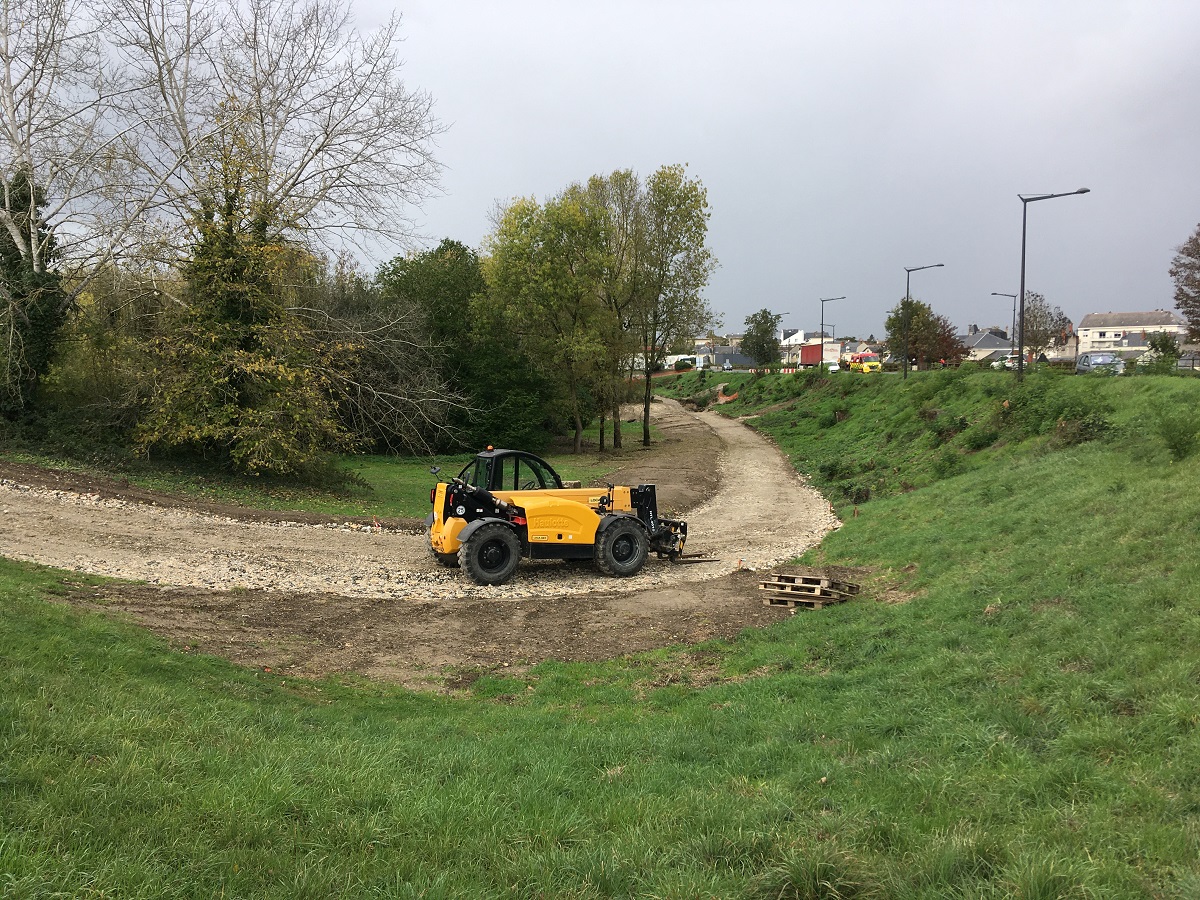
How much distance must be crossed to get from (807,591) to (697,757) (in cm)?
643

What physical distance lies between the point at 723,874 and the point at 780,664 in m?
5.41

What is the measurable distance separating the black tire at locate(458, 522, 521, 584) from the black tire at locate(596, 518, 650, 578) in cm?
159

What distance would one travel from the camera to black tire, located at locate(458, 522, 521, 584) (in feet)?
43.2

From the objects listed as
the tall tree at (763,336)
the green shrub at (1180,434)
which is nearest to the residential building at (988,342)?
the tall tree at (763,336)

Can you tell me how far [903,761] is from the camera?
561 cm

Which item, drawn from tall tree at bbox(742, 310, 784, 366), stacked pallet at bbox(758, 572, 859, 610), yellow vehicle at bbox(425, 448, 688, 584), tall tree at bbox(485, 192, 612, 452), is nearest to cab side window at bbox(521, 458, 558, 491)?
yellow vehicle at bbox(425, 448, 688, 584)

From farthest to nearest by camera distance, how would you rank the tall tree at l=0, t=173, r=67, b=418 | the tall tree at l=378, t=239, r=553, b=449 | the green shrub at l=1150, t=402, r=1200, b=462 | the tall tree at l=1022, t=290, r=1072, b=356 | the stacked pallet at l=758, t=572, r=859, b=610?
1. the tall tree at l=1022, t=290, r=1072, b=356
2. the tall tree at l=378, t=239, r=553, b=449
3. the tall tree at l=0, t=173, r=67, b=418
4. the green shrub at l=1150, t=402, r=1200, b=462
5. the stacked pallet at l=758, t=572, r=859, b=610

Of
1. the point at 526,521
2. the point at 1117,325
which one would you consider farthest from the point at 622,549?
the point at 1117,325

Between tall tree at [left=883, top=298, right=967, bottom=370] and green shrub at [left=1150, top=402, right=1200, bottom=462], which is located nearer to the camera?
green shrub at [left=1150, top=402, right=1200, bottom=462]

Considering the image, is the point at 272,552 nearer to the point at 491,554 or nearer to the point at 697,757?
the point at 491,554

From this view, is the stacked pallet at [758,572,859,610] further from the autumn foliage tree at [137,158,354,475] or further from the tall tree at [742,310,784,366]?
the tall tree at [742,310,784,366]

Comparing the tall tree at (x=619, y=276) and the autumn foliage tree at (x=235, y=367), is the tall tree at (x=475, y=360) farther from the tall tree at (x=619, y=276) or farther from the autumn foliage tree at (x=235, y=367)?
the autumn foliage tree at (x=235, y=367)

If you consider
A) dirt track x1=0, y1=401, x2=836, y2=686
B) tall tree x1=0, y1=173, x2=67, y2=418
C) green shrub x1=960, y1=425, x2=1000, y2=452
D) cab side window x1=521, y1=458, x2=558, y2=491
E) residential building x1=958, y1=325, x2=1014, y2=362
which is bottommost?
dirt track x1=0, y1=401, x2=836, y2=686

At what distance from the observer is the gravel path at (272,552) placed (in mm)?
12203
